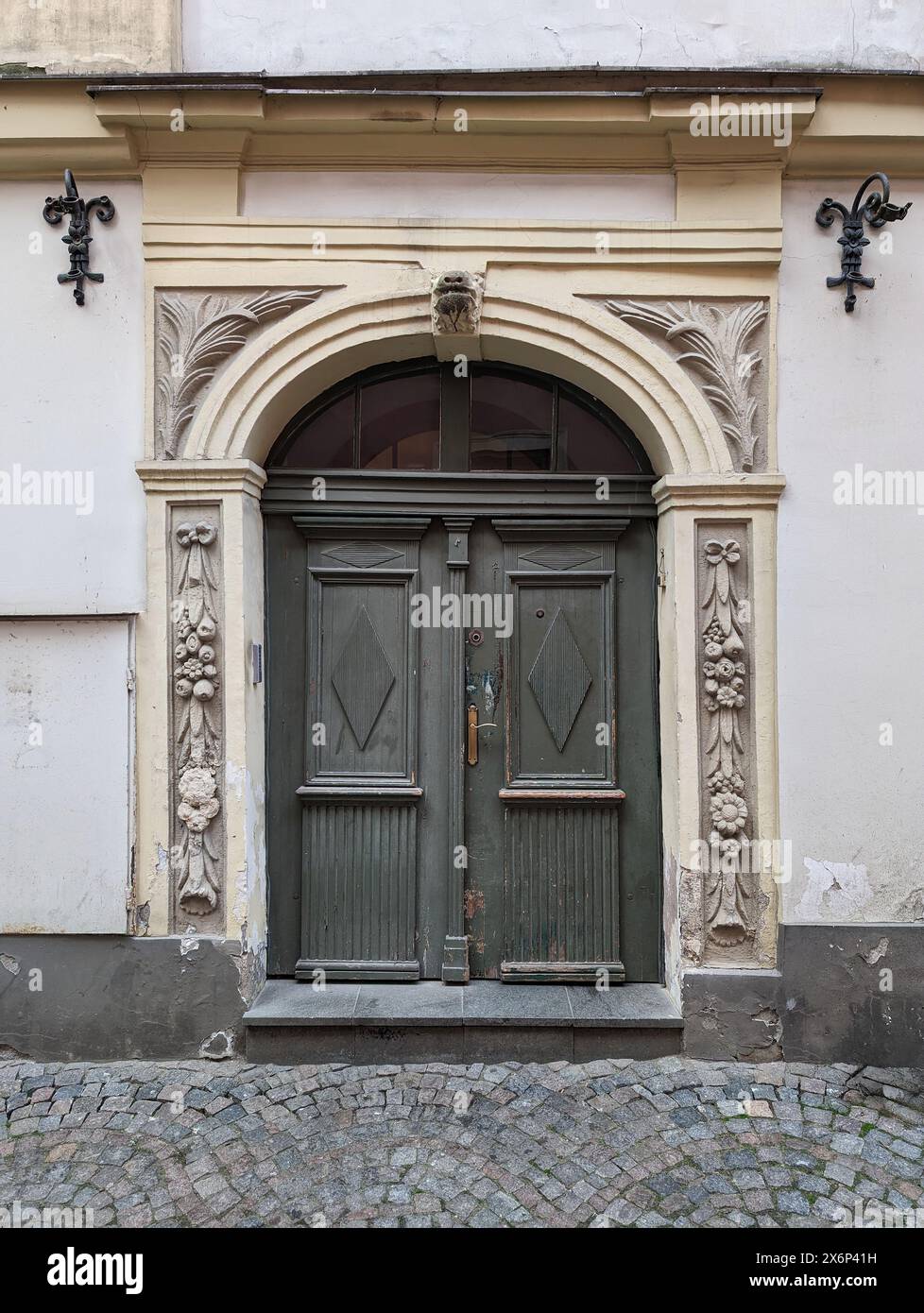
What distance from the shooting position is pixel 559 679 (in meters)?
4.13

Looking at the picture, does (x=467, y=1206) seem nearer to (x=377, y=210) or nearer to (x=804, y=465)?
(x=804, y=465)

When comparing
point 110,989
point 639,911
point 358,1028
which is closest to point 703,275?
point 639,911

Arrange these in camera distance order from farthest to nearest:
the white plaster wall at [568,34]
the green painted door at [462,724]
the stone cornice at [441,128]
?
the green painted door at [462,724] → the white plaster wall at [568,34] → the stone cornice at [441,128]

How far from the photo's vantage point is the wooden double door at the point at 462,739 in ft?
13.5

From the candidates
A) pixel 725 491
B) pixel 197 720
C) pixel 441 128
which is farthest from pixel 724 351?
pixel 197 720

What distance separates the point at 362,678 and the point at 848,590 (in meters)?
2.38

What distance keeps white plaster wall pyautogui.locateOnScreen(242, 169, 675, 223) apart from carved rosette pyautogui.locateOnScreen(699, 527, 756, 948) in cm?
172

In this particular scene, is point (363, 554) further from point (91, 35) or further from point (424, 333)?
point (91, 35)

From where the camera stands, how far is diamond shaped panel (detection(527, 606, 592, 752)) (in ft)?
13.5

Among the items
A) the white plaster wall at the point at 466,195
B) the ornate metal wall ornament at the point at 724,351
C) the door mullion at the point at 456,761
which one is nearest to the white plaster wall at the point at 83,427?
the white plaster wall at the point at 466,195

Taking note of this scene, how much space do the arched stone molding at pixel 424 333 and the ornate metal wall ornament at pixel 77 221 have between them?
2.49 ft

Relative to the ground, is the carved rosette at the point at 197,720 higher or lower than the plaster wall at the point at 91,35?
lower

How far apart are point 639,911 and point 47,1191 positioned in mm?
2753

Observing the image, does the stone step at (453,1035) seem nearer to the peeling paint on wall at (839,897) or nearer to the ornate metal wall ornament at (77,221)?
the peeling paint on wall at (839,897)
